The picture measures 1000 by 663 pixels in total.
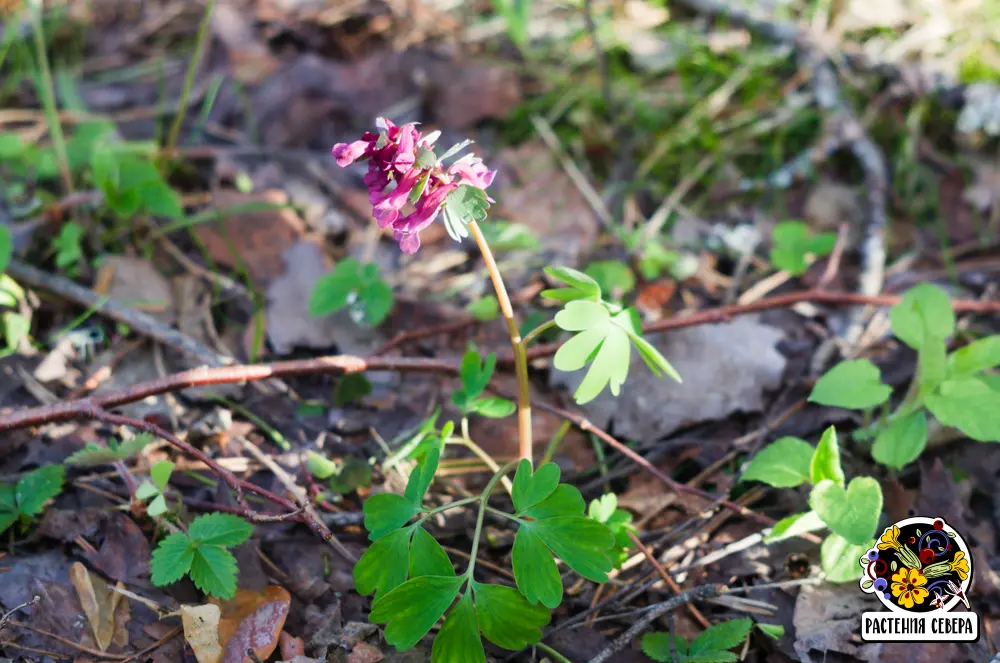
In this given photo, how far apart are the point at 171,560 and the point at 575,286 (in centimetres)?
107

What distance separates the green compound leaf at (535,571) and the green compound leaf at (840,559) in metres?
0.69

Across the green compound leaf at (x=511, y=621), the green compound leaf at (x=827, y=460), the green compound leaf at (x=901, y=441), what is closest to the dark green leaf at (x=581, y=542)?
the green compound leaf at (x=511, y=621)

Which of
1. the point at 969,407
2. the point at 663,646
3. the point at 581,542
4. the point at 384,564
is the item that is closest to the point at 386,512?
the point at 384,564

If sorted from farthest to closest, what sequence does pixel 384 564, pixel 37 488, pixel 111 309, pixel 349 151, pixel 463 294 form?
1. pixel 463 294
2. pixel 111 309
3. pixel 37 488
4. pixel 384 564
5. pixel 349 151

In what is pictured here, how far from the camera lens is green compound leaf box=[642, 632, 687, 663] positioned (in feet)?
5.61

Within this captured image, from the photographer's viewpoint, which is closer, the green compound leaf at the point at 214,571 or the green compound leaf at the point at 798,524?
the green compound leaf at the point at 214,571

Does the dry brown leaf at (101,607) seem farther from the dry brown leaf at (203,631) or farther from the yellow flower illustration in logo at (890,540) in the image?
the yellow flower illustration in logo at (890,540)

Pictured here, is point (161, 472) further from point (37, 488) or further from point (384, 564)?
point (384, 564)

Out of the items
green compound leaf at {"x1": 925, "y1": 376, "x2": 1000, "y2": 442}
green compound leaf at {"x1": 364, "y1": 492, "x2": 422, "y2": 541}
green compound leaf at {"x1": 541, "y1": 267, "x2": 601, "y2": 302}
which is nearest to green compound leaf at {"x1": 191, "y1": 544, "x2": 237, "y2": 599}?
green compound leaf at {"x1": 364, "y1": 492, "x2": 422, "y2": 541}

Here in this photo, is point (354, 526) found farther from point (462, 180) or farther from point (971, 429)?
point (971, 429)

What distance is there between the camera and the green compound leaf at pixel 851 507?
5.46 ft

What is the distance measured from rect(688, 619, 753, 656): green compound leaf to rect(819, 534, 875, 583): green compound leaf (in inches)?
9.0

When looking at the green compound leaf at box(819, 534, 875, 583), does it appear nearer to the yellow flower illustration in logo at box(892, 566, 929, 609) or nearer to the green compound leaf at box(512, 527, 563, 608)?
the yellow flower illustration in logo at box(892, 566, 929, 609)

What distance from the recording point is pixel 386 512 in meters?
1.64
